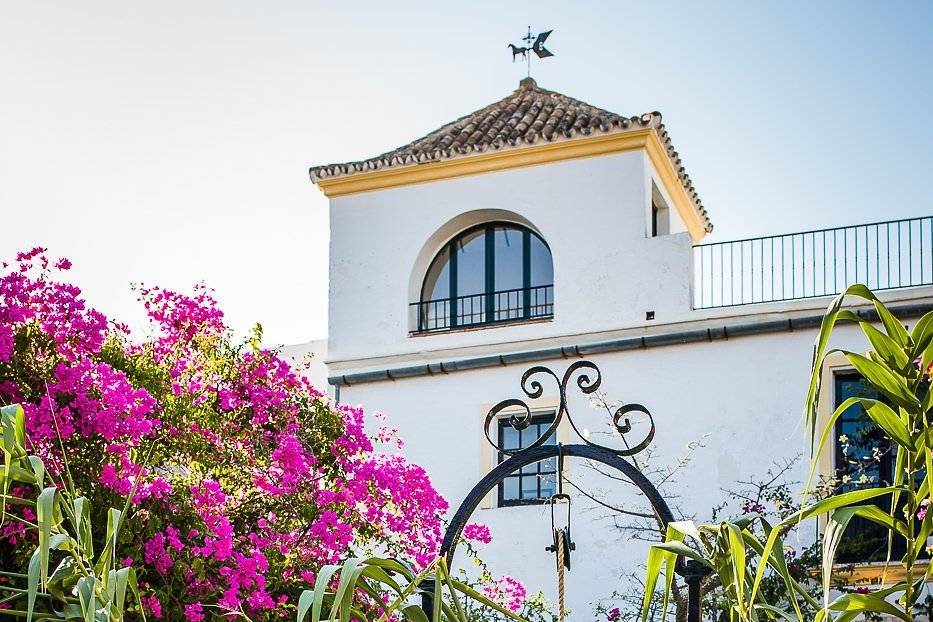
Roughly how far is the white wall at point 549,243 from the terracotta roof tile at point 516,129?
12.5 inches

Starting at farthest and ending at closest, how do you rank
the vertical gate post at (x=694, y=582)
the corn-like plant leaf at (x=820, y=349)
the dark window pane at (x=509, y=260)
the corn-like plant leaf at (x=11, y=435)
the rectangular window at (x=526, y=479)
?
the dark window pane at (x=509, y=260) < the rectangular window at (x=526, y=479) < the vertical gate post at (x=694, y=582) < the corn-like plant leaf at (x=11, y=435) < the corn-like plant leaf at (x=820, y=349)

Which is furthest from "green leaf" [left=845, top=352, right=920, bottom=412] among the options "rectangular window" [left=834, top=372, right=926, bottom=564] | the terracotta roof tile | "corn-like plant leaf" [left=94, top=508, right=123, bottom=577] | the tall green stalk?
the terracotta roof tile

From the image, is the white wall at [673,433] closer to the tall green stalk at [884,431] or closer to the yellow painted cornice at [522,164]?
the yellow painted cornice at [522,164]

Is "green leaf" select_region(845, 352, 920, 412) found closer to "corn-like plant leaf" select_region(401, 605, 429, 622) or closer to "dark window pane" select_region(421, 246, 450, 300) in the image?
"corn-like plant leaf" select_region(401, 605, 429, 622)

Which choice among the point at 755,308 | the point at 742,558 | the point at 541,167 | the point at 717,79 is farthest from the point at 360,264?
the point at 742,558

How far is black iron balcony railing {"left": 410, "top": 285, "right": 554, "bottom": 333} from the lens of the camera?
1542cm

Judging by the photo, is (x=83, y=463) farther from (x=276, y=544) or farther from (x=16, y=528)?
(x=276, y=544)

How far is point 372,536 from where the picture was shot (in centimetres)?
902

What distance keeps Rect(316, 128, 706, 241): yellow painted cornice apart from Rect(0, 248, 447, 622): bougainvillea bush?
6.35 m

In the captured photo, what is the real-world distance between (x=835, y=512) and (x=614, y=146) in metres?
13.1

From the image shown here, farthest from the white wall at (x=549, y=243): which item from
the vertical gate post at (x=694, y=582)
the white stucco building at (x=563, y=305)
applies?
the vertical gate post at (x=694, y=582)

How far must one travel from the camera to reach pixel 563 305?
15.1 meters

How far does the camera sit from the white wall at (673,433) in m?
13.7

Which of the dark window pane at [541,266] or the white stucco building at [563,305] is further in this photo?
the dark window pane at [541,266]
